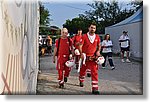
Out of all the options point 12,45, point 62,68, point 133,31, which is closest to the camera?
point 12,45

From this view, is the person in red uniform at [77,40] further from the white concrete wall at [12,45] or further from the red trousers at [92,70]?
the white concrete wall at [12,45]

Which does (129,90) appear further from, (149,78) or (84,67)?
(84,67)

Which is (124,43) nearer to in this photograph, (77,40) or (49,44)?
(77,40)

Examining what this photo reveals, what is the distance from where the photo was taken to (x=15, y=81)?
1636 millimetres

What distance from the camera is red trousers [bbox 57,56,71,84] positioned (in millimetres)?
2309

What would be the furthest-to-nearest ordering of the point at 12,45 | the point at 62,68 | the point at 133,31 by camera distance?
the point at 62,68, the point at 133,31, the point at 12,45

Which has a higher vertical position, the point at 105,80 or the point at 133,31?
the point at 133,31

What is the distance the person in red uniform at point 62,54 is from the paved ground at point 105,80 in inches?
1.7

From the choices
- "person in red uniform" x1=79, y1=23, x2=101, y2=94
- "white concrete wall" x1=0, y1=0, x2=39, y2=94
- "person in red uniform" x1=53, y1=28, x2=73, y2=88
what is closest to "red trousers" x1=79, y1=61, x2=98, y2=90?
"person in red uniform" x1=79, y1=23, x2=101, y2=94

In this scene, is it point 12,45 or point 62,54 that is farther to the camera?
point 62,54

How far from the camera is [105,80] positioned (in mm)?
2279

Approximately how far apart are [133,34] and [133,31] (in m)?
Answer: 0.03

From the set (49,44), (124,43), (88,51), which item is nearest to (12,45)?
(49,44)

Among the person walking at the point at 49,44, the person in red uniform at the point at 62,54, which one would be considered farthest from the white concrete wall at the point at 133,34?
the person walking at the point at 49,44
